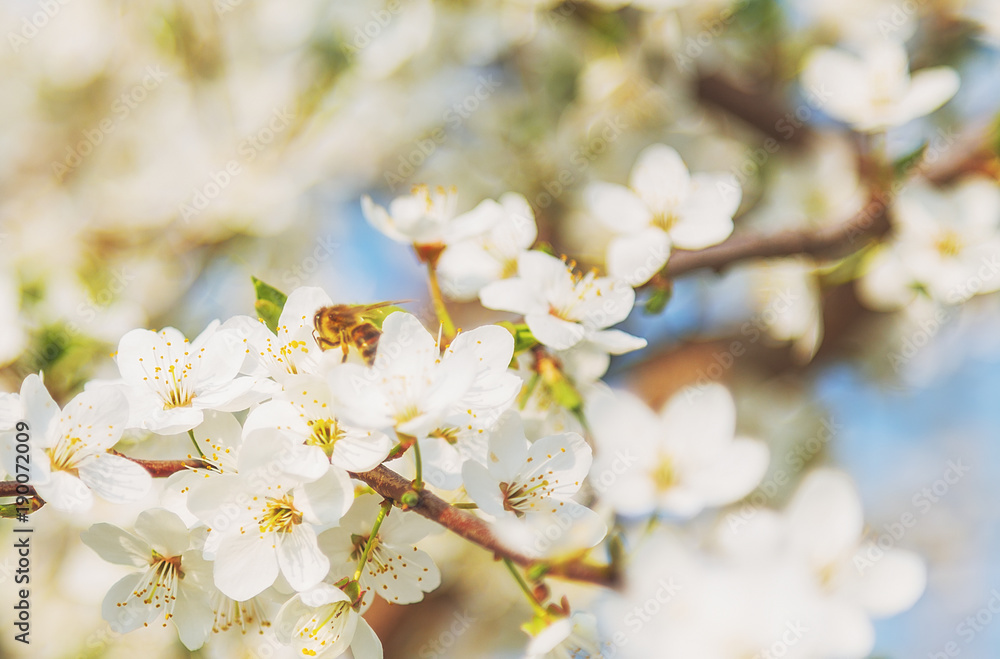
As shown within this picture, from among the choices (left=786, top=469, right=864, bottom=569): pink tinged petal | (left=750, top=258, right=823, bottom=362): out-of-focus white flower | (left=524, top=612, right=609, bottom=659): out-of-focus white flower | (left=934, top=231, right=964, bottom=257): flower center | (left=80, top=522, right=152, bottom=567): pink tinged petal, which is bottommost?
(left=750, top=258, right=823, bottom=362): out-of-focus white flower

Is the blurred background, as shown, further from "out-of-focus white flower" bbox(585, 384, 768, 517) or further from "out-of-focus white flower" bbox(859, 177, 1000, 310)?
"out-of-focus white flower" bbox(585, 384, 768, 517)

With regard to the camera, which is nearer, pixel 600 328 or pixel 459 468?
pixel 459 468

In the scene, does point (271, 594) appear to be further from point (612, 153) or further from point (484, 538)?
point (612, 153)

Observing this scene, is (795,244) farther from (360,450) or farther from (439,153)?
(439,153)

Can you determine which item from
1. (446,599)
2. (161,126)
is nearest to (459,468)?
(446,599)

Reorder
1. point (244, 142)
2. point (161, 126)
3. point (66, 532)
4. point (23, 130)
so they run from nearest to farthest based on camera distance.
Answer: point (66, 532) → point (244, 142) → point (161, 126) → point (23, 130)

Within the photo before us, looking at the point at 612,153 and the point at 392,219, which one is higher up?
the point at 392,219

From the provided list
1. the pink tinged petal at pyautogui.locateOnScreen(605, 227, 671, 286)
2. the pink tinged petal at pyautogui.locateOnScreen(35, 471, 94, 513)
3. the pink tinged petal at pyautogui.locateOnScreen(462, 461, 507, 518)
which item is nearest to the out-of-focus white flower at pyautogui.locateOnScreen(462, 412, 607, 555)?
the pink tinged petal at pyautogui.locateOnScreen(462, 461, 507, 518)
